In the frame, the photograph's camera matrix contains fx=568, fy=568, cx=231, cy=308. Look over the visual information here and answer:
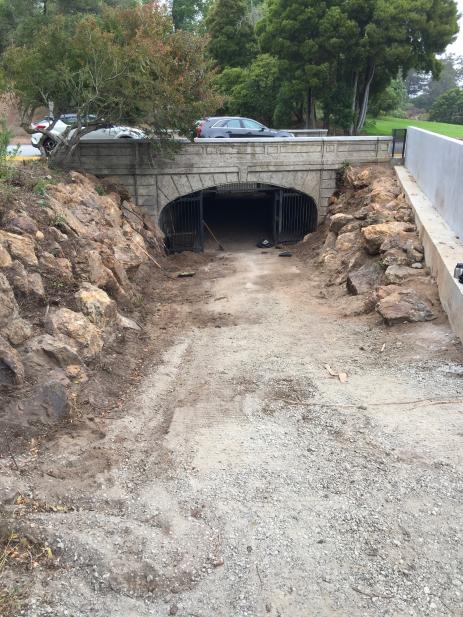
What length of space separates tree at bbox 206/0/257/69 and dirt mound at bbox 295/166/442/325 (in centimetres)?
1772

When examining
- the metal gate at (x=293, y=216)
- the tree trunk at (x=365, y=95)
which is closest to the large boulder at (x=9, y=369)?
the metal gate at (x=293, y=216)

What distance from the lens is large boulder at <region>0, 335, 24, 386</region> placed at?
8016 mm

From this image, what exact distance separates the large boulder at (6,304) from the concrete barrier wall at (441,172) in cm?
942

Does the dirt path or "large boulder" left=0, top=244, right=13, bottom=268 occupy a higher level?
"large boulder" left=0, top=244, right=13, bottom=268

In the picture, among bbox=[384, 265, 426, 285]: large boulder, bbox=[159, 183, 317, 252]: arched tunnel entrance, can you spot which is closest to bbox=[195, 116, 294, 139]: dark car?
bbox=[159, 183, 317, 252]: arched tunnel entrance

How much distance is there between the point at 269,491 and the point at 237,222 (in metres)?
19.6

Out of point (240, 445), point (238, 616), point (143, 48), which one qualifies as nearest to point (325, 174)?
point (143, 48)

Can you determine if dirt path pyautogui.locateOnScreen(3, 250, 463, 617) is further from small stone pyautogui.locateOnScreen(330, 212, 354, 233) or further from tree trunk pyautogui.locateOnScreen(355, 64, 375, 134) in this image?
tree trunk pyautogui.locateOnScreen(355, 64, 375, 134)

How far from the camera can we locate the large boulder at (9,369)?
316 inches

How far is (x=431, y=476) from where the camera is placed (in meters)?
7.07

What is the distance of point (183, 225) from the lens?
872 inches

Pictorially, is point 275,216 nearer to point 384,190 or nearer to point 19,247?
point 384,190

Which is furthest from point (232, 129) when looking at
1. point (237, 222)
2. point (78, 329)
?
point (78, 329)

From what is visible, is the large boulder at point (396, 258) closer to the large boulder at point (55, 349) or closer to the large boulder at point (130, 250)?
the large boulder at point (130, 250)
